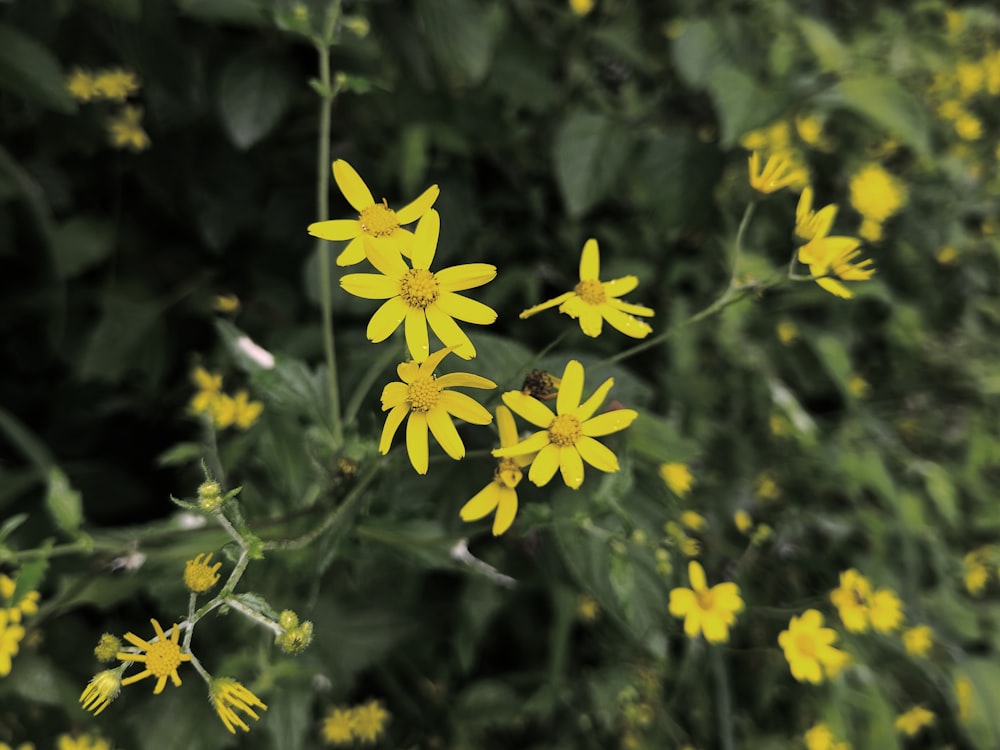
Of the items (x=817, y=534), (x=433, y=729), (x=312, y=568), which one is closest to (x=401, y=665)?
(x=433, y=729)

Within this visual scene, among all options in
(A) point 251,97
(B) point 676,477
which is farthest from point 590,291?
(A) point 251,97

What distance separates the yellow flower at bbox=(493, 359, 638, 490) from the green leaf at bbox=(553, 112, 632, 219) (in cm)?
76

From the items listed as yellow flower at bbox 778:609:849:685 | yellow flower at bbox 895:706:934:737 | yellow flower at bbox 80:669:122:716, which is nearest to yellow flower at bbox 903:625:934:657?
yellow flower at bbox 895:706:934:737

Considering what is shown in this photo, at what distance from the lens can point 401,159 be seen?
4.44ft

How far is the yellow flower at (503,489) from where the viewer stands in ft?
2.25

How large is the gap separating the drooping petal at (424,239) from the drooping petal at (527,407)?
5.9 inches

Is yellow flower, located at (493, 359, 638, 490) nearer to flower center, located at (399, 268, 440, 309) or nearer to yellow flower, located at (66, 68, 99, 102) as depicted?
flower center, located at (399, 268, 440, 309)

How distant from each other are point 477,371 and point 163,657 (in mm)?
423

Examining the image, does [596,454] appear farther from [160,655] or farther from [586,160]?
[586,160]

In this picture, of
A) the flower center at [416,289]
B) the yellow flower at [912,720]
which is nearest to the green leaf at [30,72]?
the flower center at [416,289]

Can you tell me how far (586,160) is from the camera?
1396 mm

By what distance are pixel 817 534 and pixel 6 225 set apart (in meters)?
1.92

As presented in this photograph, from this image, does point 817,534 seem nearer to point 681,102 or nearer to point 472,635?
point 472,635

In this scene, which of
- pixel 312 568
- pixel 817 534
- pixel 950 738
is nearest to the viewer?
pixel 312 568
